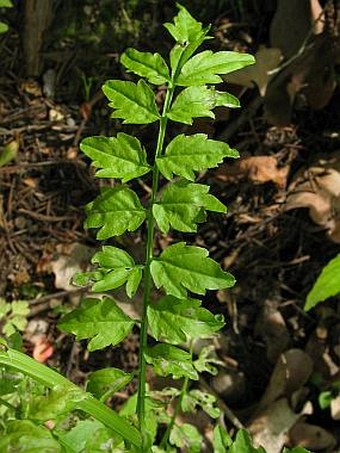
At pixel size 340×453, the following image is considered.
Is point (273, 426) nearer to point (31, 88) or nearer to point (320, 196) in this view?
point (320, 196)

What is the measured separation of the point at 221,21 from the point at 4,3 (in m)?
0.90

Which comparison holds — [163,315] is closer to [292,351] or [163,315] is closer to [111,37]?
[292,351]

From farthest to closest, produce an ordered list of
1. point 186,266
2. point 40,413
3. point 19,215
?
point 19,215
point 186,266
point 40,413

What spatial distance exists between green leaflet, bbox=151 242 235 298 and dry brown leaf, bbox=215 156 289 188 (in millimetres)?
1502

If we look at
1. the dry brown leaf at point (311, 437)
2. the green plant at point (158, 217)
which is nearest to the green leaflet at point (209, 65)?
the green plant at point (158, 217)

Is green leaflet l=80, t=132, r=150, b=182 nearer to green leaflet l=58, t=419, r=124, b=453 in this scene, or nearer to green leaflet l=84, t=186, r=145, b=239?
green leaflet l=84, t=186, r=145, b=239

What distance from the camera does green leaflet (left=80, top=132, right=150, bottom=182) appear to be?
134 cm

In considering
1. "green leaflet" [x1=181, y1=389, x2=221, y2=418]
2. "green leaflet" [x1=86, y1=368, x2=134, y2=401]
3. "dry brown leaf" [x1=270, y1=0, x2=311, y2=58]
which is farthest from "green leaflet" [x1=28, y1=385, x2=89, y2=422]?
"dry brown leaf" [x1=270, y1=0, x2=311, y2=58]

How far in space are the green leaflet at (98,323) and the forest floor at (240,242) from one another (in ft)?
4.46

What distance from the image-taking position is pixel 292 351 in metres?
2.67

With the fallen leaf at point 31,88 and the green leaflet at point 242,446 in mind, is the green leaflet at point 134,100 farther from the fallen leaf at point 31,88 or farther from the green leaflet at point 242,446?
the fallen leaf at point 31,88

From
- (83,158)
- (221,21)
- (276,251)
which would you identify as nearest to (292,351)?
(276,251)

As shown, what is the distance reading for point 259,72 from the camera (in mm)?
2695

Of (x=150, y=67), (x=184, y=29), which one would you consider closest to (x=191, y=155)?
(x=150, y=67)
